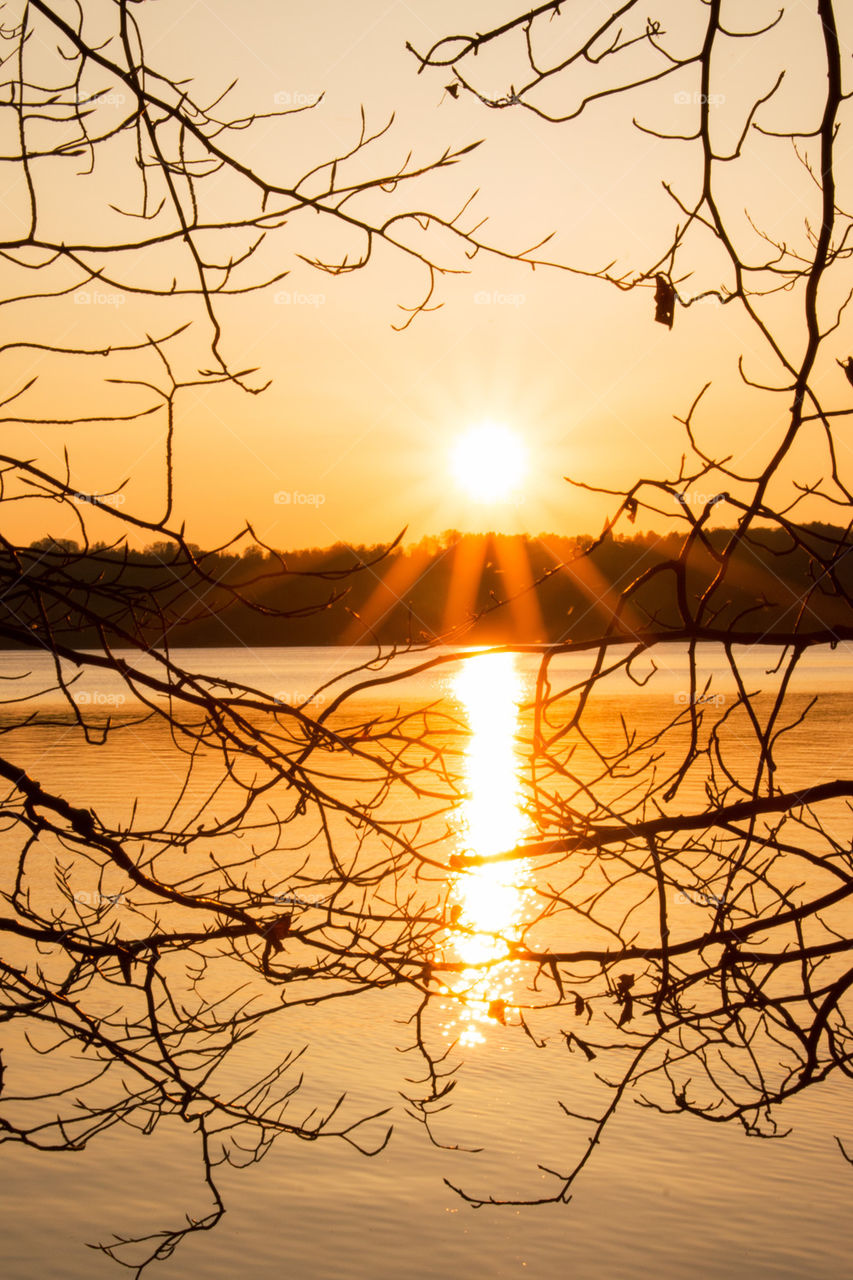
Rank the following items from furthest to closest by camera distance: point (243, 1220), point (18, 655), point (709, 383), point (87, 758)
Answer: point (18, 655)
point (87, 758)
point (243, 1220)
point (709, 383)

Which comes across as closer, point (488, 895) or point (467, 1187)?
point (467, 1187)

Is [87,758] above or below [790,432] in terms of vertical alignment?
below

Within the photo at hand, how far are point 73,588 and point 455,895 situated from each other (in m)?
8.93

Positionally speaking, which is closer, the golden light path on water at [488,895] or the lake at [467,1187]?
the golden light path on water at [488,895]

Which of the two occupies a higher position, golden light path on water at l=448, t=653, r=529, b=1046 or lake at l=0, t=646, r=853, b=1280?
golden light path on water at l=448, t=653, r=529, b=1046

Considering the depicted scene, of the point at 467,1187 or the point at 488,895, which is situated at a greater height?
the point at 488,895

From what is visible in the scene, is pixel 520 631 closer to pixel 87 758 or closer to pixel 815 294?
pixel 815 294

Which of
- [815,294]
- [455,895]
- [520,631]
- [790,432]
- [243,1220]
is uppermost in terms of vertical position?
[815,294]

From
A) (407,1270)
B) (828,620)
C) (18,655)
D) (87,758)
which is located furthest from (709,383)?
(18,655)

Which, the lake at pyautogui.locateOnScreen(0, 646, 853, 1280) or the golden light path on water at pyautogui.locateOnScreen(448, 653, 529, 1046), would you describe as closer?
the golden light path on water at pyautogui.locateOnScreen(448, 653, 529, 1046)

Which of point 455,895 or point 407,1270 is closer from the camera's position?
point 407,1270

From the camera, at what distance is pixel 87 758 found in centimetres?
2402

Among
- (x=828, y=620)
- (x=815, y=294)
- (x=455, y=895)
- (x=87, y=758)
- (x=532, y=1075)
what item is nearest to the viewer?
(x=815, y=294)

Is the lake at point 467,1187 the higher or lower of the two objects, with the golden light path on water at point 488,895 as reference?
lower
